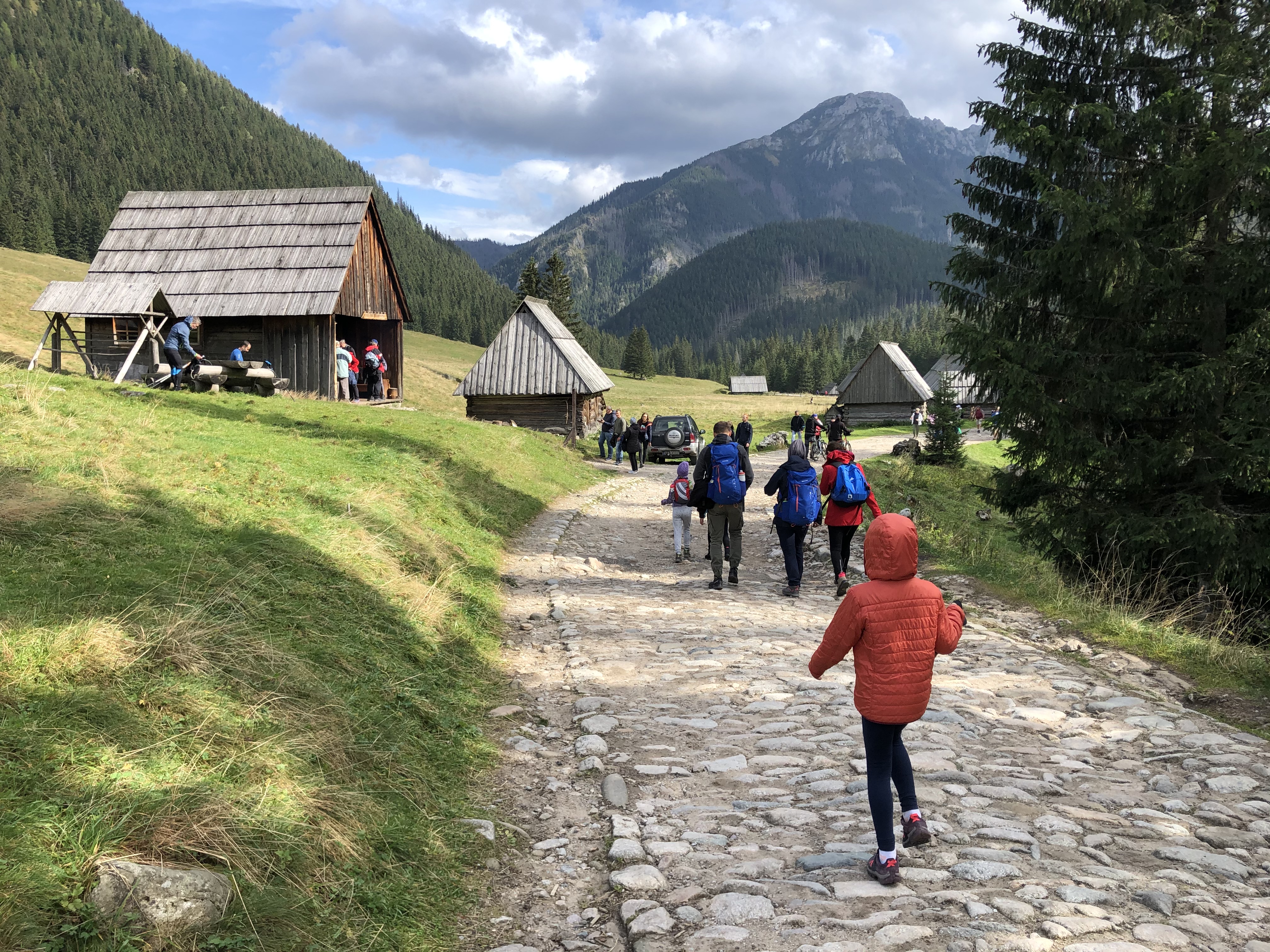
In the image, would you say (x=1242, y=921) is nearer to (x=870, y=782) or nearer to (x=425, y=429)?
(x=870, y=782)

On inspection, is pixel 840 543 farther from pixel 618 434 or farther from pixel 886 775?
pixel 618 434

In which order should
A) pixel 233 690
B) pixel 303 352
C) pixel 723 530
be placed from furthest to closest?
1. pixel 303 352
2. pixel 723 530
3. pixel 233 690

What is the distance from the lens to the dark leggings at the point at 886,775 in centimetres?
406

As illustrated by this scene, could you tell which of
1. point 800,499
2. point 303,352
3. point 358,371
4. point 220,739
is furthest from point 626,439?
point 220,739

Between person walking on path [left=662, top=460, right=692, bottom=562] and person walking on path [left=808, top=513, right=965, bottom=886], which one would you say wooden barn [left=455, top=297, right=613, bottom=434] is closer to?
person walking on path [left=662, top=460, right=692, bottom=562]

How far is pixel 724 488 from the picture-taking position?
37.1 feet

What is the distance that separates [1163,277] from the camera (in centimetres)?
1096

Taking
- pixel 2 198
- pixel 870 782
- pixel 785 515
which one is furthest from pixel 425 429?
pixel 2 198

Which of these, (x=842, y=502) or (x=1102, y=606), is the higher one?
(x=842, y=502)

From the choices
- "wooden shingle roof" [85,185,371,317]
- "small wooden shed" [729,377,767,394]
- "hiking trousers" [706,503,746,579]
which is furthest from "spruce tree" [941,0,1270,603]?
"small wooden shed" [729,377,767,394]

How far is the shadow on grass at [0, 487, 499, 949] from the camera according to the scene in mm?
3285

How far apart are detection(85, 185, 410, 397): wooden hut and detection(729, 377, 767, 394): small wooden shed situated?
320 feet

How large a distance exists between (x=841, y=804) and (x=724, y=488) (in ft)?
21.4

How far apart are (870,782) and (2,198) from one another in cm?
13110
